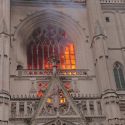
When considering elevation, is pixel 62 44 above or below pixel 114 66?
above

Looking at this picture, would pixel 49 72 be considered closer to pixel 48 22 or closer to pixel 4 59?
pixel 4 59

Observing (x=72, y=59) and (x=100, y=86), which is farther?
(x=72, y=59)

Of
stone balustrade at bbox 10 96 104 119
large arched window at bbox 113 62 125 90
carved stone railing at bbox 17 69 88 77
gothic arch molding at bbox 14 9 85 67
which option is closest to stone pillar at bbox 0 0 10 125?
stone balustrade at bbox 10 96 104 119

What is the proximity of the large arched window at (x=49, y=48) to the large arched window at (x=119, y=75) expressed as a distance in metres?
2.55

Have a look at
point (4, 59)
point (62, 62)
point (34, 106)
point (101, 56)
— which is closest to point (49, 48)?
point (62, 62)

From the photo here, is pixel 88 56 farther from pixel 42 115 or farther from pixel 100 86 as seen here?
pixel 42 115

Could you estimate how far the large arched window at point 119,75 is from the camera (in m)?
22.3

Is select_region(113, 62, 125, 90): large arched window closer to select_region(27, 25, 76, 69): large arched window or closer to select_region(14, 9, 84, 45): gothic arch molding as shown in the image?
select_region(27, 25, 76, 69): large arched window

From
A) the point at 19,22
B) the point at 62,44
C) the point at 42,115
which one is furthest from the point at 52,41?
the point at 42,115

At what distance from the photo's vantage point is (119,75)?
2278 cm

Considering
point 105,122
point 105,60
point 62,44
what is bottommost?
point 105,122

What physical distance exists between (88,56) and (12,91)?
512cm

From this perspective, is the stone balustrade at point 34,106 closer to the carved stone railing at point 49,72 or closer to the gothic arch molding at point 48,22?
the carved stone railing at point 49,72

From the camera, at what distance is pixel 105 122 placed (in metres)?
19.7
